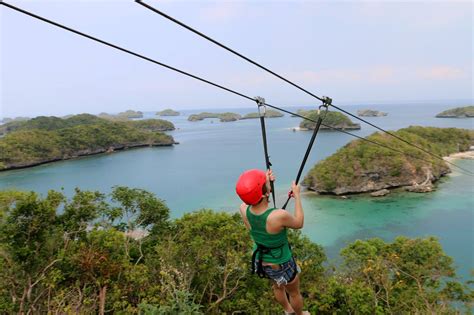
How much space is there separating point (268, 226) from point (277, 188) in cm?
4185

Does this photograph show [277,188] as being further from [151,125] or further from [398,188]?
[151,125]

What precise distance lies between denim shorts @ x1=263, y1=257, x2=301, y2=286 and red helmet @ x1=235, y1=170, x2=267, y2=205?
0.77 m

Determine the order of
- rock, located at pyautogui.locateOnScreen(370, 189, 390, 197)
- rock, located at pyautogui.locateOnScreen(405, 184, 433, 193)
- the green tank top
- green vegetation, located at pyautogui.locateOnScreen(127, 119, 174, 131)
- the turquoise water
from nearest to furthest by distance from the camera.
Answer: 1. the green tank top
2. the turquoise water
3. rock, located at pyautogui.locateOnScreen(370, 189, 390, 197)
4. rock, located at pyautogui.locateOnScreen(405, 184, 433, 193)
5. green vegetation, located at pyautogui.locateOnScreen(127, 119, 174, 131)

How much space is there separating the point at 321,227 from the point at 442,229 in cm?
1160

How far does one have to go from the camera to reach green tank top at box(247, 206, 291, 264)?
2.58 meters

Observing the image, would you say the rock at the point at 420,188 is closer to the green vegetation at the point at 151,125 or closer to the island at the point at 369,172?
the island at the point at 369,172

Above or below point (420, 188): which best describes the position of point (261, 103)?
above

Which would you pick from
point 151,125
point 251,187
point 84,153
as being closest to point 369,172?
point 251,187

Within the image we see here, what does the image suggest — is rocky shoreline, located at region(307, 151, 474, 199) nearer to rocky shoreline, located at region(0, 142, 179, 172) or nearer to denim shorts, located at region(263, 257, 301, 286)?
denim shorts, located at region(263, 257, 301, 286)

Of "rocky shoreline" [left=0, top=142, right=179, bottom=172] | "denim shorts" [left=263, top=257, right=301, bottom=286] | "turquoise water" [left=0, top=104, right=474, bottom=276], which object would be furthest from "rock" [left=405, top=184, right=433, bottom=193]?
"rocky shoreline" [left=0, top=142, right=179, bottom=172]

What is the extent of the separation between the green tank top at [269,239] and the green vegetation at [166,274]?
3.83 meters

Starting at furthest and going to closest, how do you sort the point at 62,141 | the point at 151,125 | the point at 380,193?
the point at 151,125
the point at 62,141
the point at 380,193

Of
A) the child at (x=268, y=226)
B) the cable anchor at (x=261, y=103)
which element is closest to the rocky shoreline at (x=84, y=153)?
the cable anchor at (x=261, y=103)

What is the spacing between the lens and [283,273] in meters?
2.79
